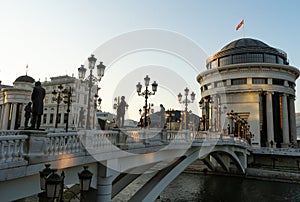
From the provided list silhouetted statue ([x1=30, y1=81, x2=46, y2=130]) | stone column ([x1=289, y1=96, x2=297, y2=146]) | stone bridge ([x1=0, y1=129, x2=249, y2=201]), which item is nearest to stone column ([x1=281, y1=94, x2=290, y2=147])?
stone column ([x1=289, y1=96, x2=297, y2=146])

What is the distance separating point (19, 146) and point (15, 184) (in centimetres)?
91

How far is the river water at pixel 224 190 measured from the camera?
2011 centimetres

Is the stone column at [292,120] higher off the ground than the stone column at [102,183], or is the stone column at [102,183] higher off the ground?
the stone column at [292,120]

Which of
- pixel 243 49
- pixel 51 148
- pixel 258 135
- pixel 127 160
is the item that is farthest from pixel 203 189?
pixel 243 49

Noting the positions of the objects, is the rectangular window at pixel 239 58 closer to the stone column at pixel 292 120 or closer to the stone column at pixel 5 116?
the stone column at pixel 292 120

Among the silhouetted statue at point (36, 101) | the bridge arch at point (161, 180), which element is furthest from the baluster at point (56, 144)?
the bridge arch at point (161, 180)

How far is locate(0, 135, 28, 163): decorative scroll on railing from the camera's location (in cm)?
549

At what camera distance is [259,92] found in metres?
52.2

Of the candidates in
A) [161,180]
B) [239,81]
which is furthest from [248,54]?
[161,180]

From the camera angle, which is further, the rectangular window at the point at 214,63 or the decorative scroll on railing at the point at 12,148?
the rectangular window at the point at 214,63

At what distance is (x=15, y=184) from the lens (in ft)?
19.4

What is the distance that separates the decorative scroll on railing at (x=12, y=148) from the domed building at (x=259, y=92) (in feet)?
154

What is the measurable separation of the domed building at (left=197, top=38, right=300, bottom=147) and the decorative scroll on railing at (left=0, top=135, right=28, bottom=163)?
4696 cm

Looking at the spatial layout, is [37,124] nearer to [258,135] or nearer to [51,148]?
[51,148]
